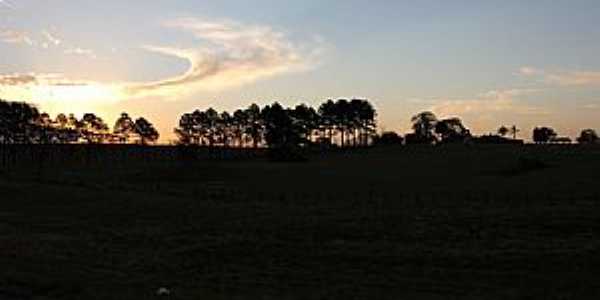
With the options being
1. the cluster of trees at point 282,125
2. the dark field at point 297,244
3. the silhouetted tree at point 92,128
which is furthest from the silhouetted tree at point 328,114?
the dark field at point 297,244

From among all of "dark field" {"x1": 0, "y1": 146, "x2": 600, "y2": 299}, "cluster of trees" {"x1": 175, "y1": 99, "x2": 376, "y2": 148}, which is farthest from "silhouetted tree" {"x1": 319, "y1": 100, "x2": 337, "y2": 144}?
"dark field" {"x1": 0, "y1": 146, "x2": 600, "y2": 299}

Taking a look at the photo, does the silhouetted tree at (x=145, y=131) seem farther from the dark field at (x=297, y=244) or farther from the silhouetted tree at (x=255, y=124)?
the dark field at (x=297, y=244)

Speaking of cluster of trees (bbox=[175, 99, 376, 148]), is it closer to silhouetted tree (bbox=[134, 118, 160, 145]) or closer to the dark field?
silhouetted tree (bbox=[134, 118, 160, 145])

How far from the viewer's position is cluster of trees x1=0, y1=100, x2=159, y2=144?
524ft

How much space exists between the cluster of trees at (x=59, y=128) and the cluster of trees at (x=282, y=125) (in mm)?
11272

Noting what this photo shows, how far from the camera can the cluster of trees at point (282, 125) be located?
568 ft

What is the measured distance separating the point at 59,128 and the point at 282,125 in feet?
180

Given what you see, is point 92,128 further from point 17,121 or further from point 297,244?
point 297,244

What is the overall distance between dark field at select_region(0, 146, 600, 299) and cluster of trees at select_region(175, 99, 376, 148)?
107315 millimetres

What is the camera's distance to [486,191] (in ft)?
203

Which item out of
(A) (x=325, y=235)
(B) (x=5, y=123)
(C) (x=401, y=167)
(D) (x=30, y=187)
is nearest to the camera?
(A) (x=325, y=235)

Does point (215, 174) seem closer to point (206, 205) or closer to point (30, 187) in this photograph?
point (30, 187)

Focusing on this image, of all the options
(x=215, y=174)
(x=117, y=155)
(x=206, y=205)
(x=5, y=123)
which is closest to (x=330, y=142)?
(x=117, y=155)

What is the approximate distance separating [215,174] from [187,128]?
9974cm
